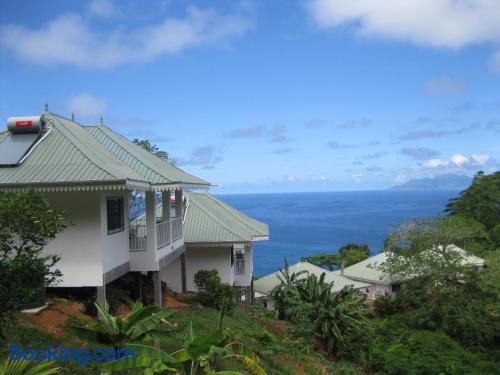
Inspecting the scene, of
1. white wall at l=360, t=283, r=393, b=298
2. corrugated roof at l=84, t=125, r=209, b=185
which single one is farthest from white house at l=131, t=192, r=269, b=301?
white wall at l=360, t=283, r=393, b=298

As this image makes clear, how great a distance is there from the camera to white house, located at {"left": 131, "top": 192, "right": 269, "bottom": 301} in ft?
73.0

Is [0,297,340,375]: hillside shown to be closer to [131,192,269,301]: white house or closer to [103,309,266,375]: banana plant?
[103,309,266,375]: banana plant

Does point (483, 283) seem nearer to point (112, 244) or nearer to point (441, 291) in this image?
point (441, 291)

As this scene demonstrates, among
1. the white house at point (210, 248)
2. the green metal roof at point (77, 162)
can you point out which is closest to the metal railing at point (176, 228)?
the green metal roof at point (77, 162)

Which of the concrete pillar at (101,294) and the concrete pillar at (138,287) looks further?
the concrete pillar at (138,287)

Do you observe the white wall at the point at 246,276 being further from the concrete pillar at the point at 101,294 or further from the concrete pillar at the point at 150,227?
the concrete pillar at the point at 101,294

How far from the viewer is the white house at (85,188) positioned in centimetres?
1204

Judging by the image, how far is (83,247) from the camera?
41.2ft

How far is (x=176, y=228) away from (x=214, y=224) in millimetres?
4460

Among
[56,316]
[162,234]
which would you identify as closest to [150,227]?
[162,234]

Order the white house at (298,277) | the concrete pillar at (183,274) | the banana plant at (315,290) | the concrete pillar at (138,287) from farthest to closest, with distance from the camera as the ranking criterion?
the white house at (298,277)
the concrete pillar at (183,274)
the banana plant at (315,290)
the concrete pillar at (138,287)

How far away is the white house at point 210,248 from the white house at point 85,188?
5.87 m

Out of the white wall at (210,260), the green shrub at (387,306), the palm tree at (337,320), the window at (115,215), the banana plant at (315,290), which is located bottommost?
the green shrub at (387,306)

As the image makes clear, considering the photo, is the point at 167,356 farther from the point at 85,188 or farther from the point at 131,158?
the point at 131,158
